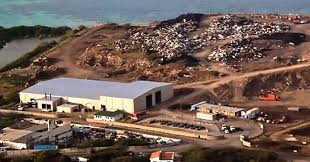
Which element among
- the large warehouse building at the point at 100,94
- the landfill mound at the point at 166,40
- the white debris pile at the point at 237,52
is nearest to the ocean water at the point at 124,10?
the landfill mound at the point at 166,40

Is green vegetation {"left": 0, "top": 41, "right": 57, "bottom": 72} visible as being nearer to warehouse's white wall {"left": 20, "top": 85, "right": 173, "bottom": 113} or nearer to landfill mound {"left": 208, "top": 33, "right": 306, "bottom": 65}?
warehouse's white wall {"left": 20, "top": 85, "right": 173, "bottom": 113}

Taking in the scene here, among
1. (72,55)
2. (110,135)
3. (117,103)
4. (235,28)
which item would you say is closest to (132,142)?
(110,135)

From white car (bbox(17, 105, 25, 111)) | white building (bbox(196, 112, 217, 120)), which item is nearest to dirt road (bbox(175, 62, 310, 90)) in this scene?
white building (bbox(196, 112, 217, 120))

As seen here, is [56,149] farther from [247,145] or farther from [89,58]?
[89,58]

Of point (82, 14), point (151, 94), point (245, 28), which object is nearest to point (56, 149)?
point (151, 94)

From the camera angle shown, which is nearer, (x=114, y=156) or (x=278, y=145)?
(x=114, y=156)

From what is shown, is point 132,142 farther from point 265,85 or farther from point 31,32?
point 31,32

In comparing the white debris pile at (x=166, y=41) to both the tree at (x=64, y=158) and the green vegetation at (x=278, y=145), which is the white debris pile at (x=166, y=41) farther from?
the tree at (x=64, y=158)
